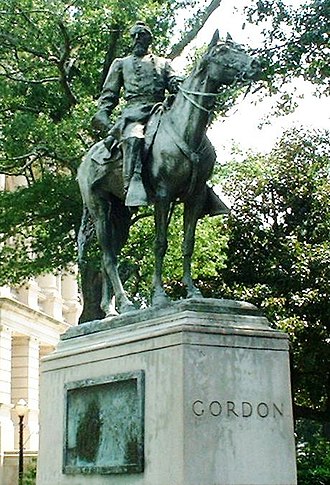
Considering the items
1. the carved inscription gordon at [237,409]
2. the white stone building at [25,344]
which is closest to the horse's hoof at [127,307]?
the carved inscription gordon at [237,409]

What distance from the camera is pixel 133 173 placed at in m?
9.76

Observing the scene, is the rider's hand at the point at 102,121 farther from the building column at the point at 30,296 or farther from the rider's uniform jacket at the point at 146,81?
the building column at the point at 30,296

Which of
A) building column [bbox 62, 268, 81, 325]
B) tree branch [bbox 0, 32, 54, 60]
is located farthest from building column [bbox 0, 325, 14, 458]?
tree branch [bbox 0, 32, 54, 60]

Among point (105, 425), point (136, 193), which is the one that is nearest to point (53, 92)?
point (136, 193)

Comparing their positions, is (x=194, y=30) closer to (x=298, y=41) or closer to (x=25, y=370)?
(x=298, y=41)

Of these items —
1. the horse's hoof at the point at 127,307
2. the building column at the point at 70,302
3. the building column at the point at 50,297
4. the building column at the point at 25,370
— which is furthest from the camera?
the building column at the point at 70,302

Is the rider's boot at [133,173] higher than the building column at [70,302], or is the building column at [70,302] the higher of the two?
the building column at [70,302]

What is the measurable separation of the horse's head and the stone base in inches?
94.5

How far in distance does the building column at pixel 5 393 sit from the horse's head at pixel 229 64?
3218cm

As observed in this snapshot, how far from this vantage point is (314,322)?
30125 millimetres

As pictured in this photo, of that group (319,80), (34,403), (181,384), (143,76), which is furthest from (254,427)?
(34,403)

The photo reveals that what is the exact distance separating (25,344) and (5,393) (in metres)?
4.54

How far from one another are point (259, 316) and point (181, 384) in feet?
4.53

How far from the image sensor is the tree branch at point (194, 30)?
2511 cm
